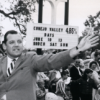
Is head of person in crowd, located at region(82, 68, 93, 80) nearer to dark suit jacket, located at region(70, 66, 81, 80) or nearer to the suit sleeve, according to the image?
dark suit jacket, located at region(70, 66, 81, 80)

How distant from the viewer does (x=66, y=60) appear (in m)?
2.51

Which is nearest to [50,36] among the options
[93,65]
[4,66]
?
[93,65]

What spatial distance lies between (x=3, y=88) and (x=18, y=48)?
40 centimetres

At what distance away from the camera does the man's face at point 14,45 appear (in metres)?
2.90

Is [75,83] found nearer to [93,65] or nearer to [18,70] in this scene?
[93,65]

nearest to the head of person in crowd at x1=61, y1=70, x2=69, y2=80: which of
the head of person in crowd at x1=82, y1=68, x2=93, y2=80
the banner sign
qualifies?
the banner sign

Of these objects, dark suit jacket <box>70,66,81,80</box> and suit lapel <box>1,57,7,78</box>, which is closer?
suit lapel <box>1,57,7,78</box>

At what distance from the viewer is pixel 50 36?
26.1ft

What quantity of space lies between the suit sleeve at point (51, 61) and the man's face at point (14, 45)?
0.17 m

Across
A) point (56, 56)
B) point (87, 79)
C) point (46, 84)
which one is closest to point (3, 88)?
point (56, 56)

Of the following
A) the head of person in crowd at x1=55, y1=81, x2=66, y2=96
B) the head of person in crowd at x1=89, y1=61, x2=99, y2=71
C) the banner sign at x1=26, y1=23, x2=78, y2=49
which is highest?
the banner sign at x1=26, y1=23, x2=78, y2=49

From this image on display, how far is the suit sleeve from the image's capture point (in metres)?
2.52

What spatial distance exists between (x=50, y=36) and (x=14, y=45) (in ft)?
16.6

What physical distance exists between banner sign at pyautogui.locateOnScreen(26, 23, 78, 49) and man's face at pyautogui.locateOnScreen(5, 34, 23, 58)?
4.30 metres
